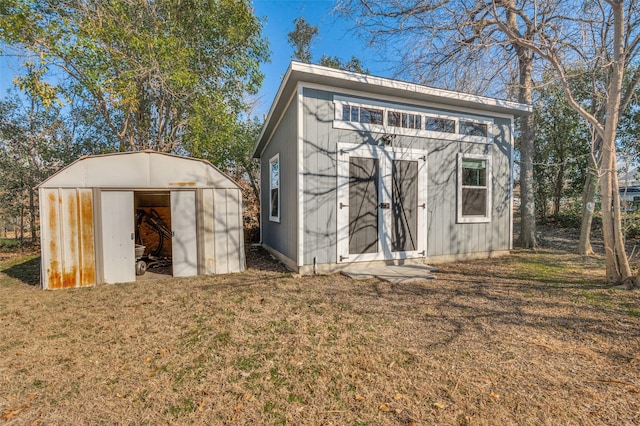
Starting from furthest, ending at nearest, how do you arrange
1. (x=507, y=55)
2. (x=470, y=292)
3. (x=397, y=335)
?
(x=507, y=55) < (x=470, y=292) < (x=397, y=335)

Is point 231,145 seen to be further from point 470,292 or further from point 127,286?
point 470,292

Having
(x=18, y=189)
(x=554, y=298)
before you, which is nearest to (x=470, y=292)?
(x=554, y=298)

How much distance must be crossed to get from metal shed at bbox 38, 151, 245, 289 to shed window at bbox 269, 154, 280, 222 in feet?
4.54

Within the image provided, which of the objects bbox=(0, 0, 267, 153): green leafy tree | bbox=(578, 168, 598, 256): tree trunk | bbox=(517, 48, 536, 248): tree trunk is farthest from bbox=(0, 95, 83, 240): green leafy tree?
bbox=(578, 168, 598, 256): tree trunk

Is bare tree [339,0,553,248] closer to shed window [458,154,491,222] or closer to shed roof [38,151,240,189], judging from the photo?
shed window [458,154,491,222]

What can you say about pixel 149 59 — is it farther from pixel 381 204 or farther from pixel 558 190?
pixel 558 190

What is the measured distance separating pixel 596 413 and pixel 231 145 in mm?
10563

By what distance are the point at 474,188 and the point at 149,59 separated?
8.86 meters

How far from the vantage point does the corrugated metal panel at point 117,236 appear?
4.80 m

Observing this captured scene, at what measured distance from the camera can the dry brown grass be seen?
68.1 inches

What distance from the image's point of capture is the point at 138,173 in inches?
196

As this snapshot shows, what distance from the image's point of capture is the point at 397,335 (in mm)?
2715

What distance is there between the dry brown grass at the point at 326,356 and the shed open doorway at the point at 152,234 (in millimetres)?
1531

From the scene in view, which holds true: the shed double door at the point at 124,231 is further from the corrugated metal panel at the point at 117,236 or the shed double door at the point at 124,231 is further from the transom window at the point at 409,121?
the transom window at the point at 409,121
